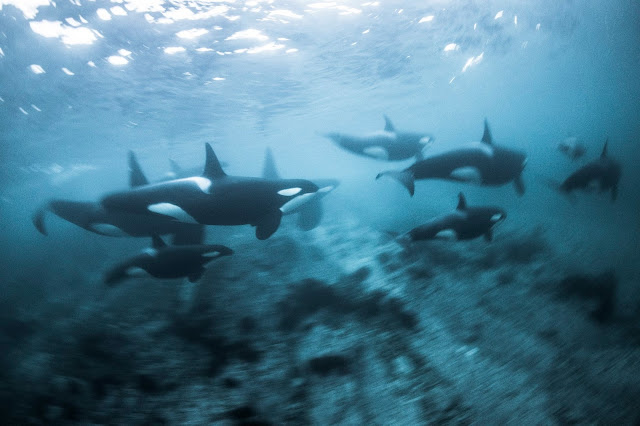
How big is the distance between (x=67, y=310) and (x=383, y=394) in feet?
21.1

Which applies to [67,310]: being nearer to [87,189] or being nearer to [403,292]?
[403,292]

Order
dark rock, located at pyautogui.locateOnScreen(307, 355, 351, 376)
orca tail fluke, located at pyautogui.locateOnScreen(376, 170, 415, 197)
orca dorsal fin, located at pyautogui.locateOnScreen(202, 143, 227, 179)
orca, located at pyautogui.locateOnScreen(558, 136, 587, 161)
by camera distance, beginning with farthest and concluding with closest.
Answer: orca, located at pyautogui.locateOnScreen(558, 136, 587, 161) < orca tail fluke, located at pyautogui.locateOnScreen(376, 170, 415, 197) < orca dorsal fin, located at pyautogui.locateOnScreen(202, 143, 227, 179) < dark rock, located at pyautogui.locateOnScreen(307, 355, 351, 376)

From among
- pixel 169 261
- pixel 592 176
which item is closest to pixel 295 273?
pixel 169 261

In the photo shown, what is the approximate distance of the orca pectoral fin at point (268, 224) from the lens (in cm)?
504

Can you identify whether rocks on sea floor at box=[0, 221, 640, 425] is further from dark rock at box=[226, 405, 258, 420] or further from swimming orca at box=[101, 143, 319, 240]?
swimming orca at box=[101, 143, 319, 240]

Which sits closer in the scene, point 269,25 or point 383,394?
point 383,394

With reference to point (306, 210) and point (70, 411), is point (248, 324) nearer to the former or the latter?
point (70, 411)

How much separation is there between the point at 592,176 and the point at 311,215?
7074 mm

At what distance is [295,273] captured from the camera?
6.14 metres

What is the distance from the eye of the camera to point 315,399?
3.28 metres

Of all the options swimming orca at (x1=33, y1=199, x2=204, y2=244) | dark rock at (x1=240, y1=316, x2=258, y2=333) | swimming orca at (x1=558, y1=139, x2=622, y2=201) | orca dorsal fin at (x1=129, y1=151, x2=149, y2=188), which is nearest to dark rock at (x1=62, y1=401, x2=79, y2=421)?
dark rock at (x1=240, y1=316, x2=258, y2=333)

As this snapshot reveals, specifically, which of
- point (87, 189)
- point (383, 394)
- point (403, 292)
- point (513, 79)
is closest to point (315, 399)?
point (383, 394)

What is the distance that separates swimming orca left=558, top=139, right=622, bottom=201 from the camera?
6.45 m

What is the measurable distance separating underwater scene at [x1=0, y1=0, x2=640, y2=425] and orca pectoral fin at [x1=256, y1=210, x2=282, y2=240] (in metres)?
0.04
